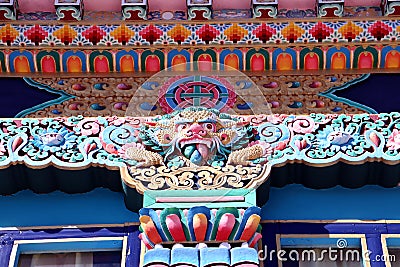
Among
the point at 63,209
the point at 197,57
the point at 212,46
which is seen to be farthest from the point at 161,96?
the point at 63,209

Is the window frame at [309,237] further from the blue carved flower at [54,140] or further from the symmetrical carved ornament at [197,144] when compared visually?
the blue carved flower at [54,140]

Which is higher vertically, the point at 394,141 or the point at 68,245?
the point at 394,141

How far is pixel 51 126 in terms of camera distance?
7859mm

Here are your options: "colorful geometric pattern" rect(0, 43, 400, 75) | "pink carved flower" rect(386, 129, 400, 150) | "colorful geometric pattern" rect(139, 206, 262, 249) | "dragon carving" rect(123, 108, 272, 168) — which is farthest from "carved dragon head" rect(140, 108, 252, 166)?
"colorful geometric pattern" rect(0, 43, 400, 75)

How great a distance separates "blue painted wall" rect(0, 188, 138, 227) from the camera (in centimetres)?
750

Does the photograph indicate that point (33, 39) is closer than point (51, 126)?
No

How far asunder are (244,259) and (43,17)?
3.01 meters

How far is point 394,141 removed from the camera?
771cm

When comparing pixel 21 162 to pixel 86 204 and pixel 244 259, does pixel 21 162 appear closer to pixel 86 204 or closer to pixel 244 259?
pixel 86 204

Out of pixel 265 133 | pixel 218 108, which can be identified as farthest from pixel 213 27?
pixel 265 133

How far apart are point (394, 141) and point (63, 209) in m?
1.96

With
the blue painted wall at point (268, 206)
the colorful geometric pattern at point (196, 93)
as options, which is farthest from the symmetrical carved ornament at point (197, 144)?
the colorful geometric pattern at point (196, 93)

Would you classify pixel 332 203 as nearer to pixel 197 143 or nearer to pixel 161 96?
pixel 197 143

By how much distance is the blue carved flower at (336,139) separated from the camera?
7.66m
